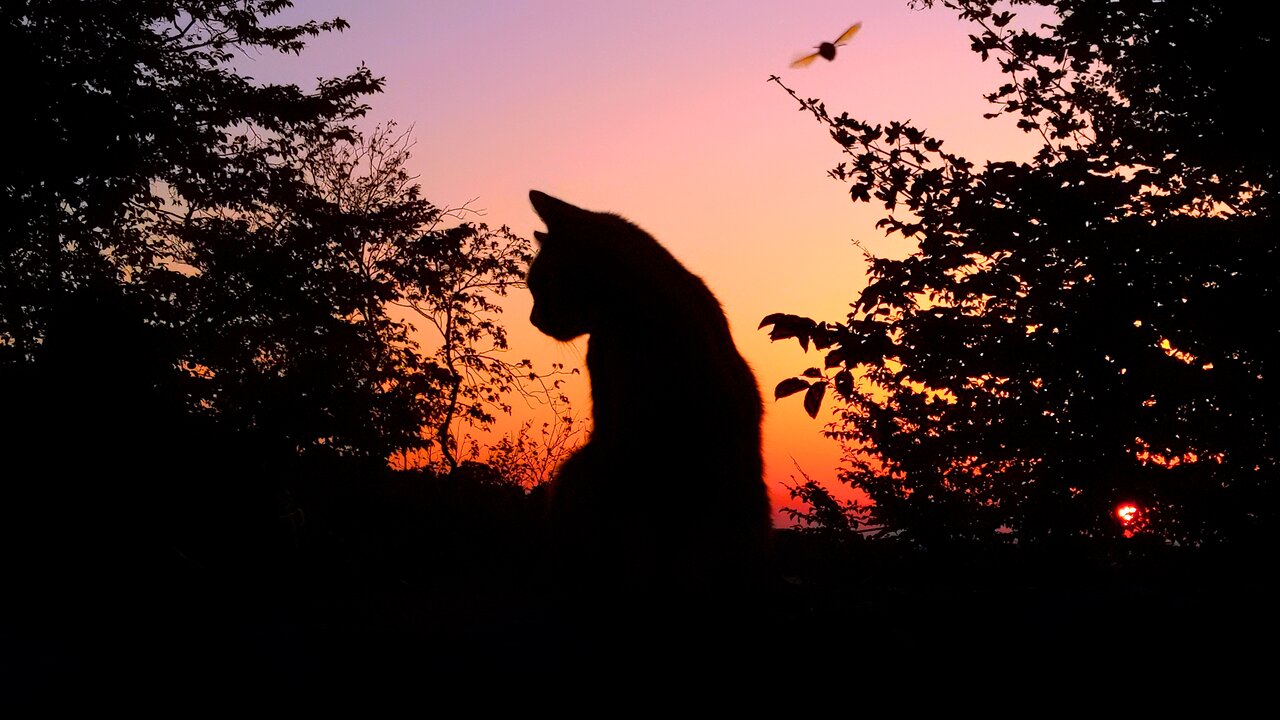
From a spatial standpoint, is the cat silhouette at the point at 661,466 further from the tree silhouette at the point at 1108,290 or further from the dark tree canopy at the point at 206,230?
the dark tree canopy at the point at 206,230

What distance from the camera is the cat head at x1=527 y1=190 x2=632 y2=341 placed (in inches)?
139

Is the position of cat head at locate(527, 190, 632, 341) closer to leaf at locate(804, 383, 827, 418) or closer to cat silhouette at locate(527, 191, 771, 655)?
cat silhouette at locate(527, 191, 771, 655)

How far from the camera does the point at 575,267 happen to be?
3660 mm

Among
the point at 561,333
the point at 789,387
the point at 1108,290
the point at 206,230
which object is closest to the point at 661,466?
the point at 789,387

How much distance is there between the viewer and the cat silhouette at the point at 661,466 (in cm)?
321

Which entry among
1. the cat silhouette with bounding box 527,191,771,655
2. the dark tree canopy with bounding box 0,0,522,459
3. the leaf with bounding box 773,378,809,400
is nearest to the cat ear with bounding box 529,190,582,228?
the cat silhouette with bounding box 527,191,771,655

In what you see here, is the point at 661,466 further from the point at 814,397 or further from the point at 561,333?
the point at 561,333

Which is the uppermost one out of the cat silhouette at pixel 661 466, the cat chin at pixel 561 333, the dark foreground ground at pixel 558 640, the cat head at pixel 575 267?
the cat head at pixel 575 267

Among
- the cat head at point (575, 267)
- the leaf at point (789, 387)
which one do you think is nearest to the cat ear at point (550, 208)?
the cat head at point (575, 267)

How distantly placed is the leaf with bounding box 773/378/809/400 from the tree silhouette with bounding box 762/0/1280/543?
353 mm

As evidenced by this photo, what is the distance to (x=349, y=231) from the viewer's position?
15.2m

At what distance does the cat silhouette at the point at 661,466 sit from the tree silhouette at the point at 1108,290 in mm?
489

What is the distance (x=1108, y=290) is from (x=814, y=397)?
93.7 inches

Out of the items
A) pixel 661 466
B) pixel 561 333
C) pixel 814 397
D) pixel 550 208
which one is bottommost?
pixel 661 466
